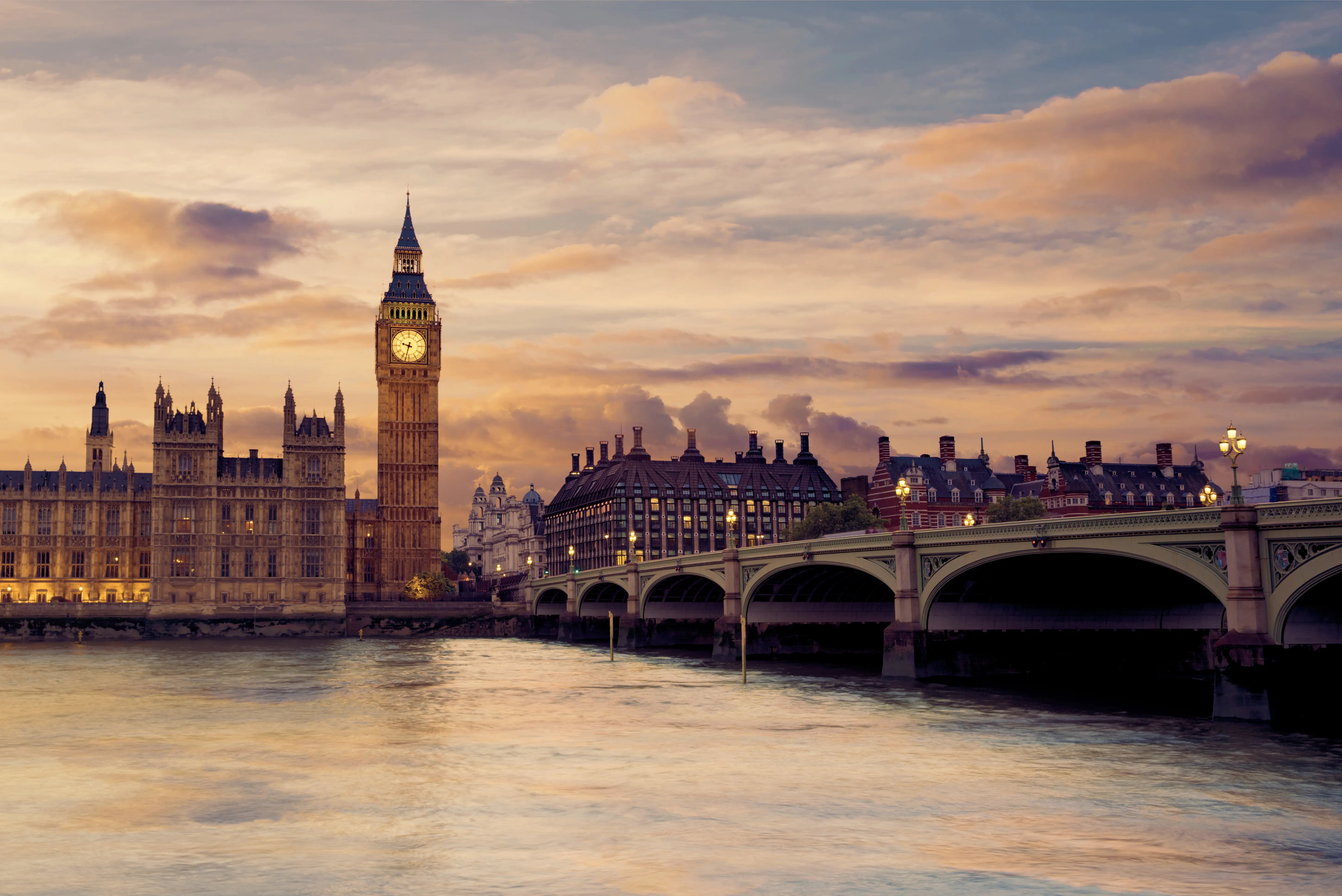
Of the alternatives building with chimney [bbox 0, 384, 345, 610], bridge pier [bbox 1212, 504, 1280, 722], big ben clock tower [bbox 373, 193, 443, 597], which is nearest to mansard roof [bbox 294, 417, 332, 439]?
building with chimney [bbox 0, 384, 345, 610]

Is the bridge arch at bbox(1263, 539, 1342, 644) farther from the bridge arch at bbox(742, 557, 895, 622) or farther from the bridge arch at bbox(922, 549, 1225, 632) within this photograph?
the bridge arch at bbox(742, 557, 895, 622)

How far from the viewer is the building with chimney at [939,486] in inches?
6029

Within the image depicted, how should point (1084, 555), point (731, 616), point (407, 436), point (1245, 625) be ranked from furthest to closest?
point (407, 436), point (731, 616), point (1084, 555), point (1245, 625)

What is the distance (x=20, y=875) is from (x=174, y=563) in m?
147

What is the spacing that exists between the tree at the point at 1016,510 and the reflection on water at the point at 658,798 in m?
78.4

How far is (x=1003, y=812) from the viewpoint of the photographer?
27312 mm

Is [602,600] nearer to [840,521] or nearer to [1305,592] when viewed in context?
[840,521]

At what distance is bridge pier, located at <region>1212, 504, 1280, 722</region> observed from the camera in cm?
4103

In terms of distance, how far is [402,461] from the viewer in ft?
614

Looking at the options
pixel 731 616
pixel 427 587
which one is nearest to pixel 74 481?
pixel 427 587

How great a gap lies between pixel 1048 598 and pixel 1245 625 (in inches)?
985

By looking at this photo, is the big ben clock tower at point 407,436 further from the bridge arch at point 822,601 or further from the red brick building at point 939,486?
the bridge arch at point 822,601

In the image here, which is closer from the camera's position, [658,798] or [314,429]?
[658,798]

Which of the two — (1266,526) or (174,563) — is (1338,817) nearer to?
(1266,526)
